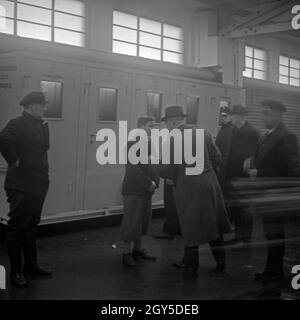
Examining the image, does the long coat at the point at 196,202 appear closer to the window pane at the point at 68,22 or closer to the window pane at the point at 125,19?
the window pane at the point at 68,22

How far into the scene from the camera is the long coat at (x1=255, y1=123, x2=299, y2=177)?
3.64 meters

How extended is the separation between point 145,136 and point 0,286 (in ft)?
5.34

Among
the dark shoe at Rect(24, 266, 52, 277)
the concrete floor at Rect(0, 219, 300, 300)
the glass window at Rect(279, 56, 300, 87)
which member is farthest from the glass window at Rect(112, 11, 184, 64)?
the dark shoe at Rect(24, 266, 52, 277)

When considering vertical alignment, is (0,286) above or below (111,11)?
below

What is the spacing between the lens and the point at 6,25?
17.8ft

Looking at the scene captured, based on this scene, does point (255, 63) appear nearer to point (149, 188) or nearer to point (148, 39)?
point (148, 39)

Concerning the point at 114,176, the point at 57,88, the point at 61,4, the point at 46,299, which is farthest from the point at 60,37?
the point at 46,299

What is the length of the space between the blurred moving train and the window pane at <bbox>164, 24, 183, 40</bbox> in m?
1.46

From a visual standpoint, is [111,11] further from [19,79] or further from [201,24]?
[19,79]

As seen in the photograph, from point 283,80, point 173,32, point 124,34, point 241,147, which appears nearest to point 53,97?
point 241,147

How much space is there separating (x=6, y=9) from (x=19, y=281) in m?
3.32

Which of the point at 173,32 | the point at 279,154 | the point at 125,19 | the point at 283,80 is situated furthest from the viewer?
the point at 283,80

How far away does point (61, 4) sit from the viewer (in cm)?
597
